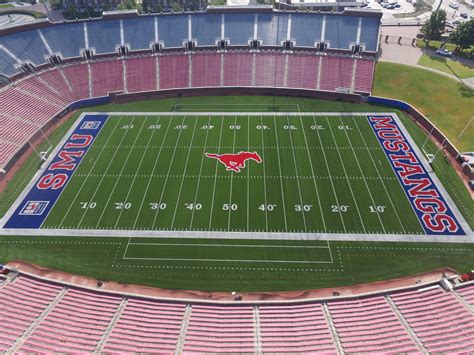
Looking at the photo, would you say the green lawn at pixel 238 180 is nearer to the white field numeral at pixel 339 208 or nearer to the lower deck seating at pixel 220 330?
the white field numeral at pixel 339 208

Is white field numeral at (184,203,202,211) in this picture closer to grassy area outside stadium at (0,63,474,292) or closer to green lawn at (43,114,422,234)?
green lawn at (43,114,422,234)

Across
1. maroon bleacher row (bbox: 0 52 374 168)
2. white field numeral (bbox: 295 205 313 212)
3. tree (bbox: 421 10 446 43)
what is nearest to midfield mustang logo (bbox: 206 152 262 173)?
white field numeral (bbox: 295 205 313 212)

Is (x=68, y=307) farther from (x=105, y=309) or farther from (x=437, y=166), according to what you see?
(x=437, y=166)

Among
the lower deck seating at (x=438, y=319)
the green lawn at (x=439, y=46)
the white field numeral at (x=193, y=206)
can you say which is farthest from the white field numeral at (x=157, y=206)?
the green lawn at (x=439, y=46)

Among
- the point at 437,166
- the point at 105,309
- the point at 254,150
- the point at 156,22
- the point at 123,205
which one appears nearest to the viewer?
the point at 105,309

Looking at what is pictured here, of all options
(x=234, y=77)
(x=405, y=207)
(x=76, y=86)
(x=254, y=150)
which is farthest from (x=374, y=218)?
(x=76, y=86)
